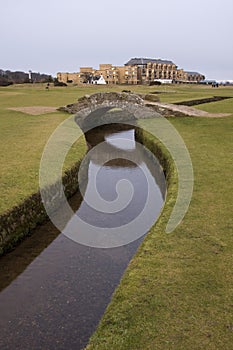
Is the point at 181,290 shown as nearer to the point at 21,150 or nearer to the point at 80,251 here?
the point at 80,251

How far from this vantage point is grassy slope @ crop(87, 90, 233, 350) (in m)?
6.56

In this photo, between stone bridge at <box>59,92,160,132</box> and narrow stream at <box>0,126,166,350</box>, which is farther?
stone bridge at <box>59,92,160,132</box>

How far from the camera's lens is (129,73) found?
144 m

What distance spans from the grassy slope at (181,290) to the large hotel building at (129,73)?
4853 inches

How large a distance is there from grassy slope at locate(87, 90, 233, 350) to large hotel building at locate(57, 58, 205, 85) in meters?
123

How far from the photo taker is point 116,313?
7312 mm

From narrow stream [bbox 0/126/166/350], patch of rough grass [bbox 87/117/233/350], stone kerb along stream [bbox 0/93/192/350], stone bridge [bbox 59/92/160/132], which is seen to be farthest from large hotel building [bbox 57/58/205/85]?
patch of rough grass [bbox 87/117/233/350]

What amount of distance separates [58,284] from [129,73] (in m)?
142

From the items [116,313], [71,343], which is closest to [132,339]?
[116,313]

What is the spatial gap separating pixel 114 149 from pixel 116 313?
928 inches

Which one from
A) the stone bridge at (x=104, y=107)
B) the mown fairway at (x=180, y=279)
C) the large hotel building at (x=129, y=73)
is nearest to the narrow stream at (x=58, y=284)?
the mown fairway at (x=180, y=279)

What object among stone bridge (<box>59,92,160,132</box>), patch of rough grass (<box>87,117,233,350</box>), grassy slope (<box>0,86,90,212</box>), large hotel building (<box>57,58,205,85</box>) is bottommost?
patch of rough grass (<box>87,117,233,350</box>)

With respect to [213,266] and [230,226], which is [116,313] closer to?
[213,266]

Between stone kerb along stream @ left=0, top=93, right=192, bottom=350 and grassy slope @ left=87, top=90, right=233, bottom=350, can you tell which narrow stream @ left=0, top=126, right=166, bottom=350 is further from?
grassy slope @ left=87, top=90, right=233, bottom=350
